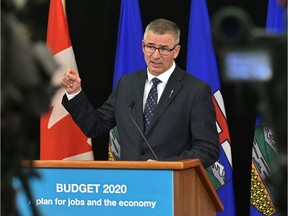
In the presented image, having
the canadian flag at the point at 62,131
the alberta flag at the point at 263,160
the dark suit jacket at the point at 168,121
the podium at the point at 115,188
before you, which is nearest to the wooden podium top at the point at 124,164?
the podium at the point at 115,188

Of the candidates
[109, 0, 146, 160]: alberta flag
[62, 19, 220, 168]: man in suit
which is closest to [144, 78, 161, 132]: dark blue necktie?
[62, 19, 220, 168]: man in suit

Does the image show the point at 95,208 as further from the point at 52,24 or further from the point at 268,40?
the point at 52,24

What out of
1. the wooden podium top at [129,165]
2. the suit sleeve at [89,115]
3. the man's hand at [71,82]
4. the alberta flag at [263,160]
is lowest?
the alberta flag at [263,160]

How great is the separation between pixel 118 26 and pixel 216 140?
2223mm

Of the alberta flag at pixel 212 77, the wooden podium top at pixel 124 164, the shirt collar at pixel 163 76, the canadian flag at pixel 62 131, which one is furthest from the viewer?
the canadian flag at pixel 62 131

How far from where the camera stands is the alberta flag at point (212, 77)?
20.2 feet

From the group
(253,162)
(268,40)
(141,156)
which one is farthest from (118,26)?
(268,40)

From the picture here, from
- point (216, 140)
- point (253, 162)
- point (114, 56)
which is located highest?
point (114, 56)

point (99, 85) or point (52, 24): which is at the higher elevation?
point (52, 24)

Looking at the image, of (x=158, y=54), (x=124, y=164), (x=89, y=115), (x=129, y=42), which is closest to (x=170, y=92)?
(x=158, y=54)

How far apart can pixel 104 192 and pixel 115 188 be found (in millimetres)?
69

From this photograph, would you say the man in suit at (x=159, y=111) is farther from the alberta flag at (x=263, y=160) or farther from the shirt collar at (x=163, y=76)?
the alberta flag at (x=263, y=160)

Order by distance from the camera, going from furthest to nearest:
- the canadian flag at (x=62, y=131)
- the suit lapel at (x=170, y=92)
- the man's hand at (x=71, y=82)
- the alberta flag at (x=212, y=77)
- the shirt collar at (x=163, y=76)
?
1. the canadian flag at (x=62, y=131)
2. the alberta flag at (x=212, y=77)
3. the shirt collar at (x=163, y=76)
4. the suit lapel at (x=170, y=92)
5. the man's hand at (x=71, y=82)

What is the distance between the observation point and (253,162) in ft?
19.9
